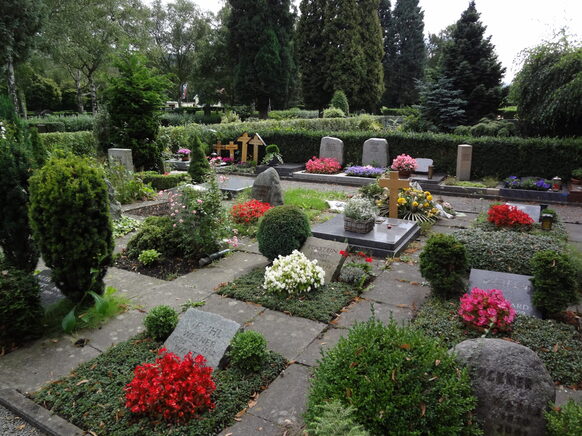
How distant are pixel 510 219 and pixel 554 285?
3.44m

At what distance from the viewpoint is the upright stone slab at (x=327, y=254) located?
19.7 feet

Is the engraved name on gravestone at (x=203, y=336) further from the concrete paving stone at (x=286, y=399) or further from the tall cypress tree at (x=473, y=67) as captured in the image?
the tall cypress tree at (x=473, y=67)

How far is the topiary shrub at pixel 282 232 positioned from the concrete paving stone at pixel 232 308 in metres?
1.19

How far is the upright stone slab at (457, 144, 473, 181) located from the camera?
13.4 metres

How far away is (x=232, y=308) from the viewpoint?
521 centimetres

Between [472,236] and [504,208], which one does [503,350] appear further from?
[504,208]

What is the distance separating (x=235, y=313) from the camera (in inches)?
200

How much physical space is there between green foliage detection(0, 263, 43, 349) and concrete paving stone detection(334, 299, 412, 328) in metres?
3.23

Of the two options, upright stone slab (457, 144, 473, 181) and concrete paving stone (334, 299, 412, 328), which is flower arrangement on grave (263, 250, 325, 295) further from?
upright stone slab (457, 144, 473, 181)

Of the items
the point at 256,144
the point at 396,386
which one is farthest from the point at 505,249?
the point at 256,144

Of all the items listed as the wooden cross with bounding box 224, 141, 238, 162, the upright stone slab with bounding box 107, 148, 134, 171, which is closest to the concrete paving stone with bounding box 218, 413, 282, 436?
the upright stone slab with bounding box 107, 148, 134, 171

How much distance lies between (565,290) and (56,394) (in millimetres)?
5207

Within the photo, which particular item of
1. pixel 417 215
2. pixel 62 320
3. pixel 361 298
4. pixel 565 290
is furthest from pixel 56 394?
pixel 417 215

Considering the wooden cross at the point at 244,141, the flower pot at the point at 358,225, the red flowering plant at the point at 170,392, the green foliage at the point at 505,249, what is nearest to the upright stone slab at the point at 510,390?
the red flowering plant at the point at 170,392
